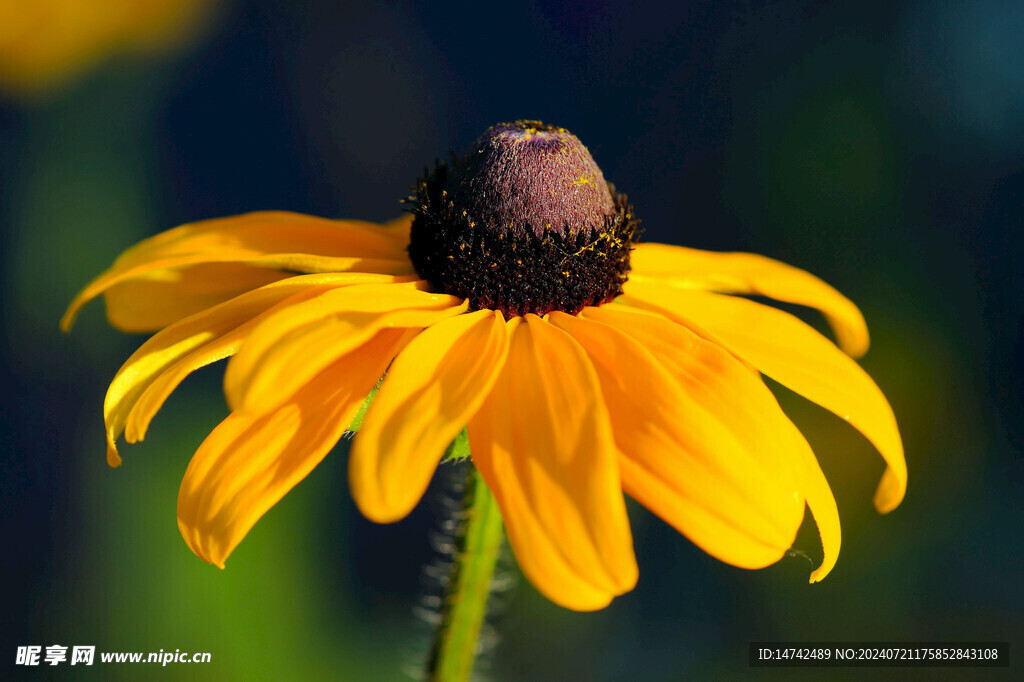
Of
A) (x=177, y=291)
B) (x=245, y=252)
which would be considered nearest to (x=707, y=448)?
(x=245, y=252)

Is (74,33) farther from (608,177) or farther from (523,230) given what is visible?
(523,230)

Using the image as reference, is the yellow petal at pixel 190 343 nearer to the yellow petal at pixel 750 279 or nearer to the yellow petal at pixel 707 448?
the yellow petal at pixel 707 448

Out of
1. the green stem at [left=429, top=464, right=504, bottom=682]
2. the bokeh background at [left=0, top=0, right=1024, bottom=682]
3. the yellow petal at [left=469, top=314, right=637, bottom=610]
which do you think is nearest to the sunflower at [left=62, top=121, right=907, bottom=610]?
the yellow petal at [left=469, top=314, right=637, bottom=610]

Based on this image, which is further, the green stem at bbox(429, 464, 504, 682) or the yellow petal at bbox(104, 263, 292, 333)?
the yellow petal at bbox(104, 263, 292, 333)

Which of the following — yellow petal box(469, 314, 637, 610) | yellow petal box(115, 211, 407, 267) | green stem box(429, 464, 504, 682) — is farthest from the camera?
yellow petal box(115, 211, 407, 267)

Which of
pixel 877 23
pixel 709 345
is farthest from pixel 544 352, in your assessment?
pixel 877 23

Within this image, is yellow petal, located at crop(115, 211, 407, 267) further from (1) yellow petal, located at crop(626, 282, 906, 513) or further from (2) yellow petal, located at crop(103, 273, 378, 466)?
(1) yellow petal, located at crop(626, 282, 906, 513)

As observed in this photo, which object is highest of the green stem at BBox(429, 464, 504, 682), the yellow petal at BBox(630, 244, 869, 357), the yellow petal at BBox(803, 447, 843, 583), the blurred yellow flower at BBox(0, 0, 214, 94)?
the blurred yellow flower at BBox(0, 0, 214, 94)

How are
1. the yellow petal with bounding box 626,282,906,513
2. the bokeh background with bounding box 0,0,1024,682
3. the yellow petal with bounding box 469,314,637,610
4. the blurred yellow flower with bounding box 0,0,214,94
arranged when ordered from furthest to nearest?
the blurred yellow flower with bounding box 0,0,214,94 → the bokeh background with bounding box 0,0,1024,682 → the yellow petal with bounding box 626,282,906,513 → the yellow petal with bounding box 469,314,637,610
